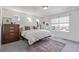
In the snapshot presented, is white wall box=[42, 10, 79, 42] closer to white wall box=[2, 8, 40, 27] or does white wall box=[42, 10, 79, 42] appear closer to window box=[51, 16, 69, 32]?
window box=[51, 16, 69, 32]

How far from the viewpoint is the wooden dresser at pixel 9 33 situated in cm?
454

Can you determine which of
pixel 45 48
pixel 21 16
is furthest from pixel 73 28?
pixel 21 16

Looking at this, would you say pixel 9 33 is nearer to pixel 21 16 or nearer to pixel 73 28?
pixel 21 16

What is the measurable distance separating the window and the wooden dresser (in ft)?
12.6

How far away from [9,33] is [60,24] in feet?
14.6

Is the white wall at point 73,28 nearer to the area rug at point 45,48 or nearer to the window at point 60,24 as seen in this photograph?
the window at point 60,24

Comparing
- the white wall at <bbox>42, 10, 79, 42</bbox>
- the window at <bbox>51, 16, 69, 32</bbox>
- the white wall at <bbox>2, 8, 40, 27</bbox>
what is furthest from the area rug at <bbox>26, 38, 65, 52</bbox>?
→ the white wall at <bbox>2, 8, 40, 27</bbox>

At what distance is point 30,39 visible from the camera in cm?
396

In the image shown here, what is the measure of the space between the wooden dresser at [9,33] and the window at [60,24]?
383 centimetres

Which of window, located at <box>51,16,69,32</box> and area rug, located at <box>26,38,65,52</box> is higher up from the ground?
window, located at <box>51,16,69,32</box>

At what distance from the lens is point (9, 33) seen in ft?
15.5

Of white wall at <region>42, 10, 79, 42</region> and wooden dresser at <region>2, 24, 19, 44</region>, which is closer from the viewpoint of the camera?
wooden dresser at <region>2, 24, 19, 44</region>

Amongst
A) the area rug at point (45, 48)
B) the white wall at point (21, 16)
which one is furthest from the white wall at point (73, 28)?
the white wall at point (21, 16)

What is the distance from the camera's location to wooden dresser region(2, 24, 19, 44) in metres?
4.54
